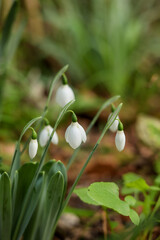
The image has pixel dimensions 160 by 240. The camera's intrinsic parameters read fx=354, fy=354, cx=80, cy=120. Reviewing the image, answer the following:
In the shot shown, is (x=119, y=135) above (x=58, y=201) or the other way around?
above

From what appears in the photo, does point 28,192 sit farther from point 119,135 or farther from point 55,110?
point 55,110

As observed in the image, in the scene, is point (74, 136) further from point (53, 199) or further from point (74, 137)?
point (53, 199)

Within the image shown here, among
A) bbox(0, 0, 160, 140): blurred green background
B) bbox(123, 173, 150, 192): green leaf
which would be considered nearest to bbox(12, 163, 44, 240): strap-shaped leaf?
bbox(123, 173, 150, 192): green leaf

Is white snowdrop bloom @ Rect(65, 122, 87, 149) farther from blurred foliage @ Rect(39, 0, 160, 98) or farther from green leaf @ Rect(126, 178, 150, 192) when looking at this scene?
blurred foliage @ Rect(39, 0, 160, 98)

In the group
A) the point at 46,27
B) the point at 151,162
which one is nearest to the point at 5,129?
the point at 151,162

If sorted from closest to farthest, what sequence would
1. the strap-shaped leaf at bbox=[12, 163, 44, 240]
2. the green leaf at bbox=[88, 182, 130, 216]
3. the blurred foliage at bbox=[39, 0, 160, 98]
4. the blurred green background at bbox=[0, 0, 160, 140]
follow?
the green leaf at bbox=[88, 182, 130, 216] < the strap-shaped leaf at bbox=[12, 163, 44, 240] < the blurred green background at bbox=[0, 0, 160, 140] < the blurred foliage at bbox=[39, 0, 160, 98]

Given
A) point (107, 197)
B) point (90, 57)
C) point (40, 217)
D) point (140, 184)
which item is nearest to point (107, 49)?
point (90, 57)
